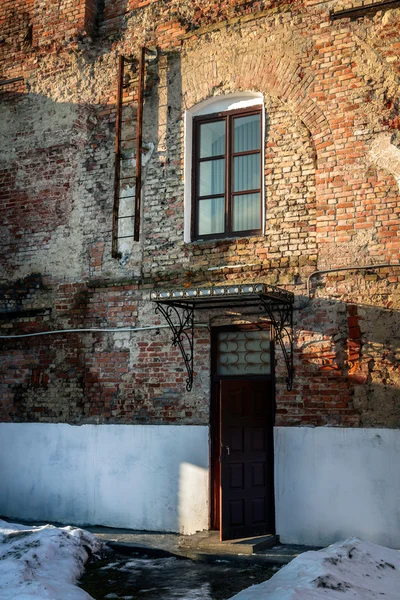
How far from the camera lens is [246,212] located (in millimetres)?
9383

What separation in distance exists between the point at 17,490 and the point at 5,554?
126 inches

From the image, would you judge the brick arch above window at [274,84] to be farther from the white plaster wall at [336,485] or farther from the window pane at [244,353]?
the white plaster wall at [336,485]

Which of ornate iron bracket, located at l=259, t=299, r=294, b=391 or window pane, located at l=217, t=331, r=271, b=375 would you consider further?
window pane, located at l=217, t=331, r=271, b=375

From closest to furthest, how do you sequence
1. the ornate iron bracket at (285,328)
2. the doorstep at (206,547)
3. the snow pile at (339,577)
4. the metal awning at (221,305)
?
the snow pile at (339,577), the doorstep at (206,547), the metal awning at (221,305), the ornate iron bracket at (285,328)

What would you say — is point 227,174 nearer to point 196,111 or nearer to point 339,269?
point 196,111

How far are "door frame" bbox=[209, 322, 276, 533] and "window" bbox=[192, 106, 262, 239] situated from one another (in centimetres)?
123

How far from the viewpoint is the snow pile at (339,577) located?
544cm

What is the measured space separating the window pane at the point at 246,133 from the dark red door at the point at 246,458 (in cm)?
306

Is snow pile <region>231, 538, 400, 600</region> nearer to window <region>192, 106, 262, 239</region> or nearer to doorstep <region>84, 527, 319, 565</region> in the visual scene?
doorstep <region>84, 527, 319, 565</region>

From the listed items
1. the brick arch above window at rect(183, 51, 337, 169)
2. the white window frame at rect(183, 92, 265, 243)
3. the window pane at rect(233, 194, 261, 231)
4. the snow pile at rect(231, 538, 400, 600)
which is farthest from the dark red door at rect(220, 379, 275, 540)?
the brick arch above window at rect(183, 51, 337, 169)

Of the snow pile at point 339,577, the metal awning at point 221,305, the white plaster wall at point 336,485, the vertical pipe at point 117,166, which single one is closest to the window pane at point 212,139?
the vertical pipe at point 117,166

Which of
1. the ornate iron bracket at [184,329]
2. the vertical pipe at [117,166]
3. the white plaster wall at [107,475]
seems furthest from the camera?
the vertical pipe at [117,166]

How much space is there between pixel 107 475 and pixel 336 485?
307 cm

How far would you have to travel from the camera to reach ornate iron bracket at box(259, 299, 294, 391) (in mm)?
8547
